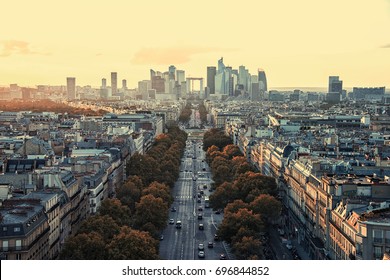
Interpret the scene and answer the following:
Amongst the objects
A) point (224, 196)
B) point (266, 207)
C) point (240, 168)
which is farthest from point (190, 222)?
point (240, 168)

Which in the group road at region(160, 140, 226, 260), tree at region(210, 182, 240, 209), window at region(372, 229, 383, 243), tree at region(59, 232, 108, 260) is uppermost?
window at region(372, 229, 383, 243)

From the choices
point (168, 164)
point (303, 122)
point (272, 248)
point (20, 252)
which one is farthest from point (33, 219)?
point (303, 122)

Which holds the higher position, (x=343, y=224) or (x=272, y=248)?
(x=343, y=224)

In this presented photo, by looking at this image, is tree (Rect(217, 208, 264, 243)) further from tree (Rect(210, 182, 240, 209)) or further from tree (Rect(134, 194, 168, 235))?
tree (Rect(210, 182, 240, 209))

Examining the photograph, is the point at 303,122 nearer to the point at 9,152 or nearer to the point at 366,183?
the point at 9,152

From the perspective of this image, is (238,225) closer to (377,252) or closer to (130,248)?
(130,248)

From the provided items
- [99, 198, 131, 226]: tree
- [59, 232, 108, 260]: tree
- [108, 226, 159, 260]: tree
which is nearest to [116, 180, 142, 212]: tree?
[99, 198, 131, 226]: tree

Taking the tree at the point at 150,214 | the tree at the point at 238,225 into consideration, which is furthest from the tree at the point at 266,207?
the tree at the point at 150,214
